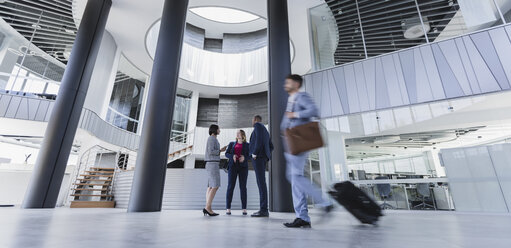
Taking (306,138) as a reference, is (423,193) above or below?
below

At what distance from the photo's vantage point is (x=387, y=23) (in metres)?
7.84

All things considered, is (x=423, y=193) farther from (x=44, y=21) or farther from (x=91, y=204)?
(x=44, y=21)

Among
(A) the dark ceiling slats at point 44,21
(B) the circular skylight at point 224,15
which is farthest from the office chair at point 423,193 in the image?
(A) the dark ceiling slats at point 44,21

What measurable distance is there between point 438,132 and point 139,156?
322 inches

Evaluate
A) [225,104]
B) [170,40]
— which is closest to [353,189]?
[170,40]

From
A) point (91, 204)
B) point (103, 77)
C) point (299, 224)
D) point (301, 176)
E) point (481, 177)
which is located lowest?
point (91, 204)

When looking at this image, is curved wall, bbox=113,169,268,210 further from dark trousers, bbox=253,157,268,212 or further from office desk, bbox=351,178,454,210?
dark trousers, bbox=253,157,268,212

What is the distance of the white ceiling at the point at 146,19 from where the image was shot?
8.71 metres

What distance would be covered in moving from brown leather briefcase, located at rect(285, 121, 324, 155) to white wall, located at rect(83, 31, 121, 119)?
9.88 meters

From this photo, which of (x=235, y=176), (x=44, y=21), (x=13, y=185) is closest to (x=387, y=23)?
(x=235, y=176)

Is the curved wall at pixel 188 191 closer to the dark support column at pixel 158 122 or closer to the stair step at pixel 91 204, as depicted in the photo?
the stair step at pixel 91 204

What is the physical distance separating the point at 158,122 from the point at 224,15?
13.4 m

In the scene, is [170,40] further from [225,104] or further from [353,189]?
[225,104]

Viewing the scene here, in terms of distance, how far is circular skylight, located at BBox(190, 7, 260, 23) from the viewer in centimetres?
1542
